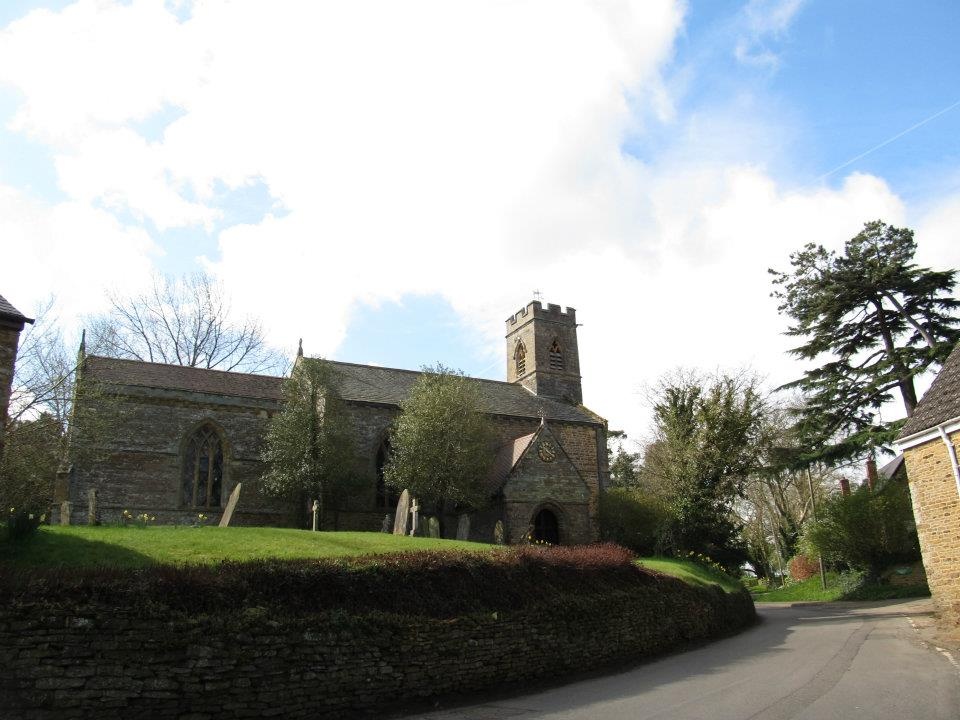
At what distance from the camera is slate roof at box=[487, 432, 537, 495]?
25.9m

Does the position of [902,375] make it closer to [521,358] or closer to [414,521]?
[414,521]

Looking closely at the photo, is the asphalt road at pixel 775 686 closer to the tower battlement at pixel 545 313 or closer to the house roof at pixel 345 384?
the house roof at pixel 345 384

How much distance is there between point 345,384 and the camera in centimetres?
3152

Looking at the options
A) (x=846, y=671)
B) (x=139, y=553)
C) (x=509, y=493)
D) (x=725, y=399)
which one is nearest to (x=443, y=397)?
(x=509, y=493)

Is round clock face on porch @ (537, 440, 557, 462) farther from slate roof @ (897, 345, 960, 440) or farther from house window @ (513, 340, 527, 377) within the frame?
house window @ (513, 340, 527, 377)

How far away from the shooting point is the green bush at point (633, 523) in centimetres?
2738

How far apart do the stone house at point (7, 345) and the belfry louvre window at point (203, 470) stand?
567 inches

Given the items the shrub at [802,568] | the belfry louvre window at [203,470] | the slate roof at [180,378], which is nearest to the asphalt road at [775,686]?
the belfry louvre window at [203,470]

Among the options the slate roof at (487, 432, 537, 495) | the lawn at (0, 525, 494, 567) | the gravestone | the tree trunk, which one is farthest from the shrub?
the lawn at (0, 525, 494, 567)

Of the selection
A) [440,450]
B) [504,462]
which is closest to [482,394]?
[504,462]

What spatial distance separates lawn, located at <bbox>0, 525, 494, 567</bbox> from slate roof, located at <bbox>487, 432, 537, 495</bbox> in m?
7.58

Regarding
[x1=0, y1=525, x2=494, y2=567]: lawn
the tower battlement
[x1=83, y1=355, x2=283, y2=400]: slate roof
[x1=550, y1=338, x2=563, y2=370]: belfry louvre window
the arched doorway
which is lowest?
[x1=0, y1=525, x2=494, y2=567]: lawn

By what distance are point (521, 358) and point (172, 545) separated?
96.9ft

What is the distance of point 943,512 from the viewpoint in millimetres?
16062
